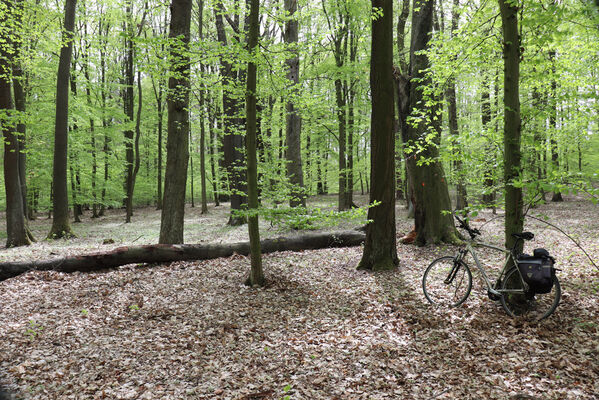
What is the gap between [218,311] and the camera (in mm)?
5262

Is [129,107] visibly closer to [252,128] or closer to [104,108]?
[104,108]

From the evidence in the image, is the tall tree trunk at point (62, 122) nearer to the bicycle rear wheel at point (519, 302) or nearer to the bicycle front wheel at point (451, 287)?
the bicycle front wheel at point (451, 287)

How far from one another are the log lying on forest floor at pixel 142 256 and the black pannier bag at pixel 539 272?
568cm

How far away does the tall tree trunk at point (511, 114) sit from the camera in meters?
4.38

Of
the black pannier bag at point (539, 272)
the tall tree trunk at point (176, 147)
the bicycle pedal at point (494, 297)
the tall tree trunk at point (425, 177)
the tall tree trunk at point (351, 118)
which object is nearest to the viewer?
the black pannier bag at point (539, 272)

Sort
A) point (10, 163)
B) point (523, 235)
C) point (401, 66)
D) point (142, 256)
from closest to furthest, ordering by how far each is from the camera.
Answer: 1. point (523, 235)
2. point (142, 256)
3. point (10, 163)
4. point (401, 66)

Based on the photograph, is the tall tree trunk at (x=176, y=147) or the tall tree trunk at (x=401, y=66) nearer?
the tall tree trunk at (x=176, y=147)

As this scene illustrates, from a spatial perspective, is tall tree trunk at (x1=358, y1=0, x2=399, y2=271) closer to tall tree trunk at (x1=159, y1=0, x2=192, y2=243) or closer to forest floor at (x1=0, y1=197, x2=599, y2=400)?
forest floor at (x1=0, y1=197, x2=599, y2=400)

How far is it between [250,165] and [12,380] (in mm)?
3994

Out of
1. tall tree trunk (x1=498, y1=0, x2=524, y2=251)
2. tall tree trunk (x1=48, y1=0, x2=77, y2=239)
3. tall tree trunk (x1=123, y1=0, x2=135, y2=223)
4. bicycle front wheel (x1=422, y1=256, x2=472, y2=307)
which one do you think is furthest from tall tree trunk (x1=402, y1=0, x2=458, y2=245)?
tall tree trunk (x1=123, y1=0, x2=135, y2=223)

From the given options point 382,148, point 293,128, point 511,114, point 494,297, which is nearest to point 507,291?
point 494,297

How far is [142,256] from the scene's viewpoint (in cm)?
736

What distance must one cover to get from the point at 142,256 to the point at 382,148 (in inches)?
225

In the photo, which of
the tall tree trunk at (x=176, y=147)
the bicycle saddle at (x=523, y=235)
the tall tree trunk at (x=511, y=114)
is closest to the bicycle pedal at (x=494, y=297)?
the tall tree trunk at (x=511, y=114)
